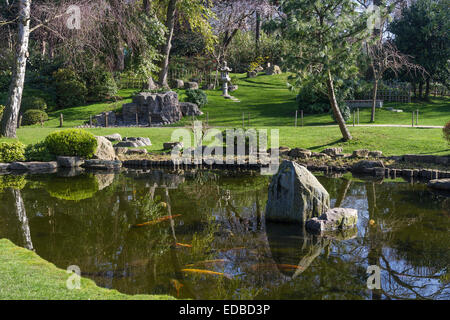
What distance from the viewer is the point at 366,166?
12836 millimetres

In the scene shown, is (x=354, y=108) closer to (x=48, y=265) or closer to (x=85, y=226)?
(x=85, y=226)

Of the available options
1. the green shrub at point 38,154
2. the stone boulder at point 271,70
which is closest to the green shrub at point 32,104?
the green shrub at point 38,154

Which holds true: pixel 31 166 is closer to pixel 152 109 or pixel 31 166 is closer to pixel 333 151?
pixel 333 151

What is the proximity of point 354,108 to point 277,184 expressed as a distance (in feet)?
61.7

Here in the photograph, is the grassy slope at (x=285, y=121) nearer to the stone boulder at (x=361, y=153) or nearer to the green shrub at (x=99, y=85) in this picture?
the stone boulder at (x=361, y=153)

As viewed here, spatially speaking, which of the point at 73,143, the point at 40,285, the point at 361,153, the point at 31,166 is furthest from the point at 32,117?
the point at 40,285

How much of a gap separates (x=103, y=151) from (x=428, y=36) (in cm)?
2197

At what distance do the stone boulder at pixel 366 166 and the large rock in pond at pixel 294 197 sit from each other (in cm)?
542

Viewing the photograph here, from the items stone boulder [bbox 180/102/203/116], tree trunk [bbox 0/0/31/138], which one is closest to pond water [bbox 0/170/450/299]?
tree trunk [bbox 0/0/31/138]

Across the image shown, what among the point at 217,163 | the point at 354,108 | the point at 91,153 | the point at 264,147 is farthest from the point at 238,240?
the point at 354,108

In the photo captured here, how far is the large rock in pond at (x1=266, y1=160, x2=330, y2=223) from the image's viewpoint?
7641 mm

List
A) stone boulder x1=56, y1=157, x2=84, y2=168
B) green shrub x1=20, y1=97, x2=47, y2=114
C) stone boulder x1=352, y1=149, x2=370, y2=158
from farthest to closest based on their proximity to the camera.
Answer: green shrub x1=20, y1=97, x2=47, y2=114 → stone boulder x1=56, y1=157, x2=84, y2=168 → stone boulder x1=352, y1=149, x2=370, y2=158

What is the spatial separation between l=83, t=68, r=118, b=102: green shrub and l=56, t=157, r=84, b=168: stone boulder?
43.1 feet

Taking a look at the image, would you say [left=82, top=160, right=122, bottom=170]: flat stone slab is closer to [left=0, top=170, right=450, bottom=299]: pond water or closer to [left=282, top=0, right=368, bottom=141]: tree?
[left=0, top=170, right=450, bottom=299]: pond water
